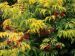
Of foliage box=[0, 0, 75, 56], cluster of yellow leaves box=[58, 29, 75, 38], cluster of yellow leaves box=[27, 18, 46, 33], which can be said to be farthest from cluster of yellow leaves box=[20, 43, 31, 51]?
cluster of yellow leaves box=[58, 29, 75, 38]

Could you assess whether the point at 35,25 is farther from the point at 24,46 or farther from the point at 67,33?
the point at 67,33

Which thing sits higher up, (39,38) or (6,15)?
(6,15)

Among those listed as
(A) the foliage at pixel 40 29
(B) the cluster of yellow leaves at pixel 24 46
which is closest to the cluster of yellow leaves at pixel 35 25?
(A) the foliage at pixel 40 29

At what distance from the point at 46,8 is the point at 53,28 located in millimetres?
388

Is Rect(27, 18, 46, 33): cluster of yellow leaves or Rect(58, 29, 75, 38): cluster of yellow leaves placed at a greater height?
Rect(27, 18, 46, 33): cluster of yellow leaves

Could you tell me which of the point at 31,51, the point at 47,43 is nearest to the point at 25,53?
the point at 31,51

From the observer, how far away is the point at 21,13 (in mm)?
5039

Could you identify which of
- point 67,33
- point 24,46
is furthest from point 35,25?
point 67,33

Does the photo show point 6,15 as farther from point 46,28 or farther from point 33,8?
→ point 46,28

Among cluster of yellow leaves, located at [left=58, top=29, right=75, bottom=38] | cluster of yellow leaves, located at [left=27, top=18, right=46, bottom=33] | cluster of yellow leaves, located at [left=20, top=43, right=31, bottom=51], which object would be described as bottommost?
cluster of yellow leaves, located at [left=20, top=43, right=31, bottom=51]

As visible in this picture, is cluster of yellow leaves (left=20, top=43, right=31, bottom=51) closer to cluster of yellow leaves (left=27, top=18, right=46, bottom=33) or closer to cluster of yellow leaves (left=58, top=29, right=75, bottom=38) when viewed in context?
cluster of yellow leaves (left=27, top=18, right=46, bottom=33)

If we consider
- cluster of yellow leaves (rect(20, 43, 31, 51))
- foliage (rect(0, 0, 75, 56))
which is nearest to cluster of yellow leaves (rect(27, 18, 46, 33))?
foliage (rect(0, 0, 75, 56))

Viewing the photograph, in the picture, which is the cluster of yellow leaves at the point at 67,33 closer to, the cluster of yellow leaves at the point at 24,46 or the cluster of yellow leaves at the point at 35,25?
the cluster of yellow leaves at the point at 35,25

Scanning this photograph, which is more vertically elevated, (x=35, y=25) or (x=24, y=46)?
(x=35, y=25)
